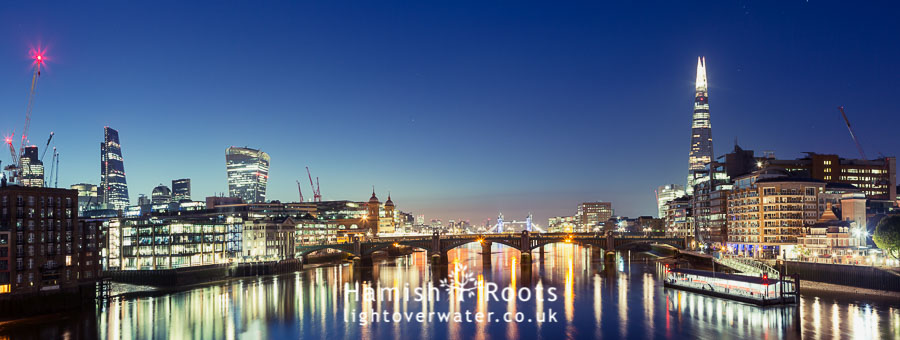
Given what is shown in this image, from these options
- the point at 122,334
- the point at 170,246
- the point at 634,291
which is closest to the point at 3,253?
the point at 122,334

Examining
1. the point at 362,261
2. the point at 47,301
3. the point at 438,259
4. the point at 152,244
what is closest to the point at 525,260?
the point at 438,259

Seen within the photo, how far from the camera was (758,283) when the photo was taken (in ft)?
257

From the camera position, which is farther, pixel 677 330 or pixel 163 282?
pixel 163 282

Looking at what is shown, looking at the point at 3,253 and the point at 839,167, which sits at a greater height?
the point at 839,167

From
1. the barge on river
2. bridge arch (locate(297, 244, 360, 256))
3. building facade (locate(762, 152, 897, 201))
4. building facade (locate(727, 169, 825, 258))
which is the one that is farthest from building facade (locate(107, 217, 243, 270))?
building facade (locate(762, 152, 897, 201))

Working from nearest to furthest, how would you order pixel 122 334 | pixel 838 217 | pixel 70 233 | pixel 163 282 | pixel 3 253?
pixel 122 334, pixel 3 253, pixel 70 233, pixel 163 282, pixel 838 217

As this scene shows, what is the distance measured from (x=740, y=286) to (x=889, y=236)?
66.6 ft

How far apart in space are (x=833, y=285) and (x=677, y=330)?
3543cm

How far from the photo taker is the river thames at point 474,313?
64.0 meters

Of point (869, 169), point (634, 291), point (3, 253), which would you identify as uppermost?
point (869, 169)

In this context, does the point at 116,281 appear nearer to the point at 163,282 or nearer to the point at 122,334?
the point at 163,282

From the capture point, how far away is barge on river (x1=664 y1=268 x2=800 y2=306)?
76.6 meters

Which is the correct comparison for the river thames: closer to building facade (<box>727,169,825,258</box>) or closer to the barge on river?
the barge on river

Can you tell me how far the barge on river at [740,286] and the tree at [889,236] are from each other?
43.1 feet
